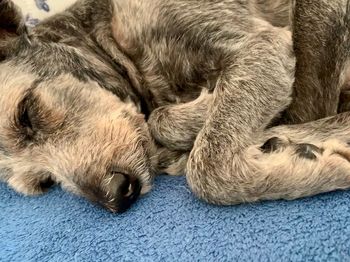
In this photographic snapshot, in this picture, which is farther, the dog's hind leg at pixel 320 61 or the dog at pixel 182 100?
the dog's hind leg at pixel 320 61

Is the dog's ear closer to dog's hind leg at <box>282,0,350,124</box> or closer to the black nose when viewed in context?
the black nose

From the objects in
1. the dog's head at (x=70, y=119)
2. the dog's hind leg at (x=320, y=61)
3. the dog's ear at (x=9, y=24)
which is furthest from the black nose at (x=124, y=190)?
the dog's ear at (x=9, y=24)

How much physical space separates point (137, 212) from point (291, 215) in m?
0.63

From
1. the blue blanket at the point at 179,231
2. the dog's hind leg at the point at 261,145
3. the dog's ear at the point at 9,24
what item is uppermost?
the dog's ear at the point at 9,24

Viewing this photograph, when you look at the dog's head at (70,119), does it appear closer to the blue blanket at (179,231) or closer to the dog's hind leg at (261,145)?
the blue blanket at (179,231)

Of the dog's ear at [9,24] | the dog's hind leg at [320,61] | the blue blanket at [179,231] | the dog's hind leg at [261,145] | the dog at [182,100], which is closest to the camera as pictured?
the blue blanket at [179,231]

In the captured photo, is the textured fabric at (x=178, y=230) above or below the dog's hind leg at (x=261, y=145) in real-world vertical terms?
below

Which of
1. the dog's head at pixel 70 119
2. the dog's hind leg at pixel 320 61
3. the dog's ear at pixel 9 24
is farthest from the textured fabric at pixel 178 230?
the dog's ear at pixel 9 24

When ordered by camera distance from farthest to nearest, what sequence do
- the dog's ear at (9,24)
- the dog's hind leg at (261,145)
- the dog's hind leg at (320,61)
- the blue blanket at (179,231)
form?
the dog's ear at (9,24), the dog's hind leg at (320,61), the dog's hind leg at (261,145), the blue blanket at (179,231)

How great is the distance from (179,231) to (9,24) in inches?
54.6

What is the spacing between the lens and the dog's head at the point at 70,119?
85.1 inches

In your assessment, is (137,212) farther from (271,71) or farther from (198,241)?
(271,71)

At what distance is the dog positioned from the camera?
207 centimetres

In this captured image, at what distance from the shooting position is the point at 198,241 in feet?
6.19
